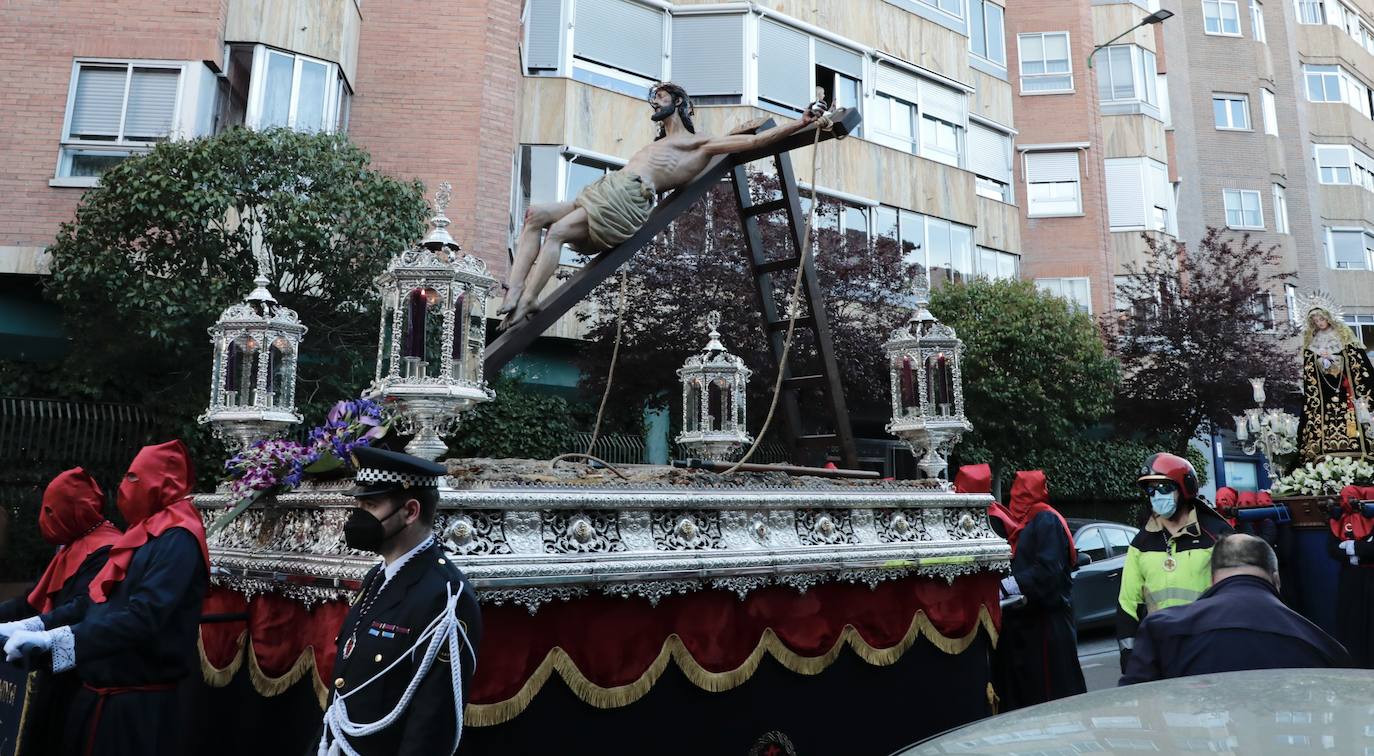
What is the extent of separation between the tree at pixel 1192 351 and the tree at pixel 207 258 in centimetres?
1727

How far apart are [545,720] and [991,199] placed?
21.5 metres

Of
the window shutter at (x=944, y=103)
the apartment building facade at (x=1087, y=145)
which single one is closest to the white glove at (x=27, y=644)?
the window shutter at (x=944, y=103)

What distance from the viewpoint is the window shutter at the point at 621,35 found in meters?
16.9

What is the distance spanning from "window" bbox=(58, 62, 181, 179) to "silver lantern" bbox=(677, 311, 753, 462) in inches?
400

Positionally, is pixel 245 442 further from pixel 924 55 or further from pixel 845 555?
pixel 924 55

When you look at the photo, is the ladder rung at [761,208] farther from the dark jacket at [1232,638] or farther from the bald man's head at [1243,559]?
the dark jacket at [1232,638]

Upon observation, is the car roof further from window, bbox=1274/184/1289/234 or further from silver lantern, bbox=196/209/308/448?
window, bbox=1274/184/1289/234

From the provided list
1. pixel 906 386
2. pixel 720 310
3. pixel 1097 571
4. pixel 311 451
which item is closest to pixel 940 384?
pixel 906 386

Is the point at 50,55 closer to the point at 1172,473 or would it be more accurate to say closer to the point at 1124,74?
the point at 1172,473

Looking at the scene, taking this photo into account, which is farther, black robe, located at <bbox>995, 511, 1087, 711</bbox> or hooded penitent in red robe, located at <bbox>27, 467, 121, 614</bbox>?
black robe, located at <bbox>995, 511, 1087, 711</bbox>

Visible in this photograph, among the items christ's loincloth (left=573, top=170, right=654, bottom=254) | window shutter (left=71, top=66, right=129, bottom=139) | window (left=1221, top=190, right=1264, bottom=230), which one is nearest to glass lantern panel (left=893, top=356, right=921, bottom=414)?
christ's loincloth (left=573, top=170, right=654, bottom=254)

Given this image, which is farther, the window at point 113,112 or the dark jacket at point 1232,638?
the window at point 113,112

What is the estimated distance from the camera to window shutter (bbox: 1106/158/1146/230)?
84.2 feet

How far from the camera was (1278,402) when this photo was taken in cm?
2097
